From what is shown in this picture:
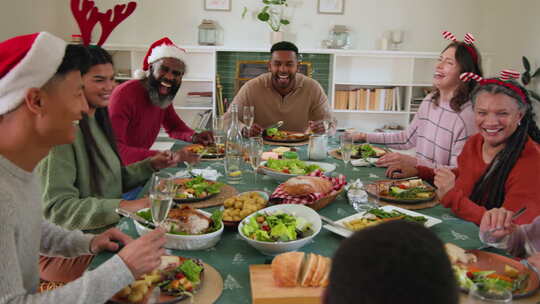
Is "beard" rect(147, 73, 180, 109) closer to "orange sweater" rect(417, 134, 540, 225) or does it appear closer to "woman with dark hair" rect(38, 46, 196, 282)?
"woman with dark hair" rect(38, 46, 196, 282)

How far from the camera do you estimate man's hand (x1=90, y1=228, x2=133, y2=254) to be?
1.21 metres

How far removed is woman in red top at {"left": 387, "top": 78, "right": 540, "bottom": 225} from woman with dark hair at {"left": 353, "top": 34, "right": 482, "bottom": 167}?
1.36 ft

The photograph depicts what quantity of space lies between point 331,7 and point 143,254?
4874mm

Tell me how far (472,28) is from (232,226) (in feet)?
17.2

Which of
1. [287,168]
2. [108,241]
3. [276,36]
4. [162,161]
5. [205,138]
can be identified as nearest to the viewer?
[108,241]

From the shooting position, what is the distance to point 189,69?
5.43m

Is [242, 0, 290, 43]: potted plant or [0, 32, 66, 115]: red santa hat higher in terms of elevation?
[242, 0, 290, 43]: potted plant

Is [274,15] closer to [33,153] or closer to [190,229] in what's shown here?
[190,229]

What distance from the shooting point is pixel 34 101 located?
995mm

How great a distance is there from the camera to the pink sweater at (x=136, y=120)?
279cm

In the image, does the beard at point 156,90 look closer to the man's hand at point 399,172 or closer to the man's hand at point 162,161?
the man's hand at point 162,161

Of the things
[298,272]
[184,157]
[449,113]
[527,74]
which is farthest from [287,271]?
[527,74]

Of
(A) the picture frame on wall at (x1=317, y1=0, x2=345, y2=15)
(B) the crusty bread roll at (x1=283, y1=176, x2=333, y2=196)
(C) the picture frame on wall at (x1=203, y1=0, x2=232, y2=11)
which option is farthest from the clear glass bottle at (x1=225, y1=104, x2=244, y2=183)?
(A) the picture frame on wall at (x1=317, y1=0, x2=345, y2=15)

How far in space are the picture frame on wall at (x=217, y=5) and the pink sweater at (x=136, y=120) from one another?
7.71 feet
